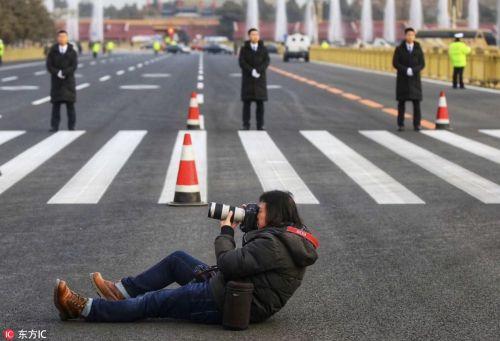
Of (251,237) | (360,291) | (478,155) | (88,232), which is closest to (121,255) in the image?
(88,232)

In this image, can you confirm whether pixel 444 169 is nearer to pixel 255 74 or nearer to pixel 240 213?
pixel 255 74

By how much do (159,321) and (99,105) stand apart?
21691mm

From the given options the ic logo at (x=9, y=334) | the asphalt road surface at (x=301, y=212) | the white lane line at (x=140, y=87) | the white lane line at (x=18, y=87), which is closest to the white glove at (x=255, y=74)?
the asphalt road surface at (x=301, y=212)

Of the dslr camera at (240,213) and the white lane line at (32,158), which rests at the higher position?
the dslr camera at (240,213)

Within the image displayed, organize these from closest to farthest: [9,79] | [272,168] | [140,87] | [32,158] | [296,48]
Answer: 1. [272,168]
2. [32,158]
3. [140,87]
4. [9,79]
5. [296,48]

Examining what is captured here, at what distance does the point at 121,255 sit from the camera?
8.73 meters

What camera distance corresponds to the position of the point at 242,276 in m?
6.28

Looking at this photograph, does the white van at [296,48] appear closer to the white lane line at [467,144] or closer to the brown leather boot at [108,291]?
the white lane line at [467,144]

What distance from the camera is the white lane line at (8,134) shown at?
19.0 metres

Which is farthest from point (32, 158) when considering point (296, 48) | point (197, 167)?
point (296, 48)

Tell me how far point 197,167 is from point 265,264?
28.2 ft

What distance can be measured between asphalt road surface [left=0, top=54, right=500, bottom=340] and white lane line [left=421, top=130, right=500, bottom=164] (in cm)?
4

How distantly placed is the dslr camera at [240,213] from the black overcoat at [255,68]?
13937mm

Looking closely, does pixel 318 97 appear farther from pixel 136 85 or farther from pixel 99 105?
pixel 136 85
